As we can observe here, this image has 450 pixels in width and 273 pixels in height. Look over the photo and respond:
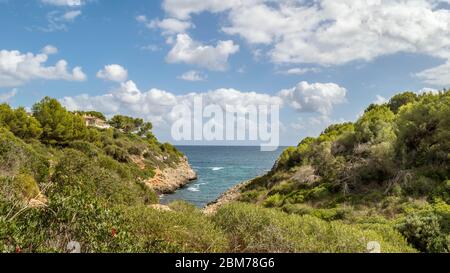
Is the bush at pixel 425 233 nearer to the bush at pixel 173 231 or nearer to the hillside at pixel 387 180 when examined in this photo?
the hillside at pixel 387 180

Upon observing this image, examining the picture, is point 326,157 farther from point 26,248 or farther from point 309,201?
point 26,248

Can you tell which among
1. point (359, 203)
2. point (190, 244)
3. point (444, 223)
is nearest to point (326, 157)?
point (359, 203)

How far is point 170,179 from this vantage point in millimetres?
62000

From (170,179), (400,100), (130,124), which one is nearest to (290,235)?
(400,100)

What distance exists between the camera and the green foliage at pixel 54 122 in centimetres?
4784

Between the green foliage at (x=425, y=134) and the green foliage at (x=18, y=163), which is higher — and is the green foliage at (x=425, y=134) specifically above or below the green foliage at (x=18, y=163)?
above

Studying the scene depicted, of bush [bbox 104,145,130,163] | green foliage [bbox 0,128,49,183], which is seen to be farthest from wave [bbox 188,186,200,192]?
green foliage [bbox 0,128,49,183]

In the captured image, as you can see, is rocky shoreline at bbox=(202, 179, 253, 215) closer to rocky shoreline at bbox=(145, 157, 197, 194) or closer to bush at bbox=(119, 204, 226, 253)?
rocky shoreline at bbox=(145, 157, 197, 194)

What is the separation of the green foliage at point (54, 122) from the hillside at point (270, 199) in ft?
0.42

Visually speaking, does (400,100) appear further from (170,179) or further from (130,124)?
(130,124)

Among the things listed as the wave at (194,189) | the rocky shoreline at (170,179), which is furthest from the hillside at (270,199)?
the wave at (194,189)

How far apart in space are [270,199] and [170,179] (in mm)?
34607

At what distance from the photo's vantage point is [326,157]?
3152cm

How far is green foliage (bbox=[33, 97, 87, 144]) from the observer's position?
4784 centimetres
